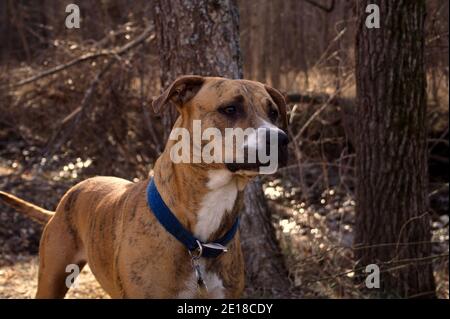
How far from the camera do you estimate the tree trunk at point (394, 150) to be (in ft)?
19.0

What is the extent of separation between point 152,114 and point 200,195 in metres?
5.15

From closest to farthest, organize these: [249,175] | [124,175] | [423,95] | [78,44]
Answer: [249,175], [423,95], [124,175], [78,44]

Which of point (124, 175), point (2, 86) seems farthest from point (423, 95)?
point (2, 86)

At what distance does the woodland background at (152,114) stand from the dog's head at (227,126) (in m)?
2.73

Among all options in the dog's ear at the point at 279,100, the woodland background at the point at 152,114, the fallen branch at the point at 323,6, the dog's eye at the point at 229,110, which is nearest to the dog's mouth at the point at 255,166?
the dog's eye at the point at 229,110

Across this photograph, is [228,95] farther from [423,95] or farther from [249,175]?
[423,95]

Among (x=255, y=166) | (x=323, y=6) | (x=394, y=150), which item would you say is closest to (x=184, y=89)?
(x=255, y=166)

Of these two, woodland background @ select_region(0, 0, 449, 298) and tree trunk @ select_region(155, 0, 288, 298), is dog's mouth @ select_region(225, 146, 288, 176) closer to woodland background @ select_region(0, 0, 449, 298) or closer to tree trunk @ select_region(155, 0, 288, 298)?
tree trunk @ select_region(155, 0, 288, 298)

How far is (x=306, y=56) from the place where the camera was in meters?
9.41

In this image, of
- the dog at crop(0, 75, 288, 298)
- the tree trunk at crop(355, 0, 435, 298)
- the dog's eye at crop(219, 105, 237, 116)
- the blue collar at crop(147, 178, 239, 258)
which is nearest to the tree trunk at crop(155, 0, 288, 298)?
the tree trunk at crop(355, 0, 435, 298)

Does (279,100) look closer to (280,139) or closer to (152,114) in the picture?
(280,139)

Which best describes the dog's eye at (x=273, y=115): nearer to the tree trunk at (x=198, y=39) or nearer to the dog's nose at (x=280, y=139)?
the dog's nose at (x=280, y=139)
